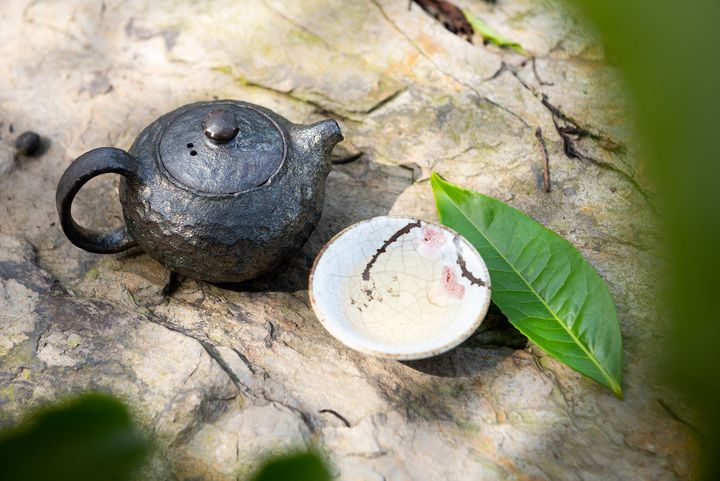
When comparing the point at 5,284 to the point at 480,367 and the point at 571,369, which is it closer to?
the point at 480,367

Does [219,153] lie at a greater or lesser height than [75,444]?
greater

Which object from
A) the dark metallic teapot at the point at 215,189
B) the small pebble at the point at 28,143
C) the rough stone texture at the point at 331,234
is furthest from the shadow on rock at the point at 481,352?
the small pebble at the point at 28,143

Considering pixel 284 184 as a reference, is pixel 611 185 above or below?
above

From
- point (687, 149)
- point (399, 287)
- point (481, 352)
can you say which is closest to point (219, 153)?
point (399, 287)

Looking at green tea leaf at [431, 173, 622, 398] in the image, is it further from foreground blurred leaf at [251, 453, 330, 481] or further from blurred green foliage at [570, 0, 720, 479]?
blurred green foliage at [570, 0, 720, 479]

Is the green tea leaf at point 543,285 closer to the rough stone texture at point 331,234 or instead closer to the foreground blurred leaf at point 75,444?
the rough stone texture at point 331,234

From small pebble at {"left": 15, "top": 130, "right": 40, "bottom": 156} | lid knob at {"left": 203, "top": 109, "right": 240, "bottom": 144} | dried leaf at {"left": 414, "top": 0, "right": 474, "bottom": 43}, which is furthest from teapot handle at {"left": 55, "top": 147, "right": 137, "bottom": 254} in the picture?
dried leaf at {"left": 414, "top": 0, "right": 474, "bottom": 43}

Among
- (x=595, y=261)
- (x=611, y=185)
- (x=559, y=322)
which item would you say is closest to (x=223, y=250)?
(x=559, y=322)

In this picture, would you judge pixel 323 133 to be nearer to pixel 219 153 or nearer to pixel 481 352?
pixel 219 153
